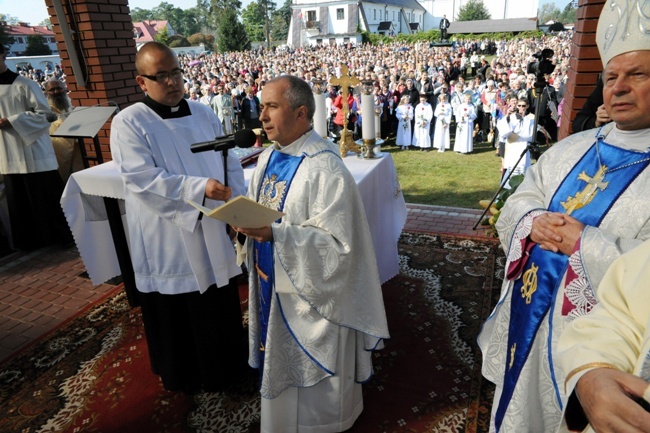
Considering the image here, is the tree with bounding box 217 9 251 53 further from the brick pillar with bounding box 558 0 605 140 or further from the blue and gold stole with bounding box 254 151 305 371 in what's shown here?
the blue and gold stole with bounding box 254 151 305 371

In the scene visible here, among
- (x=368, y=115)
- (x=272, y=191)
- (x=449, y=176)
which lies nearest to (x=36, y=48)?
(x=449, y=176)

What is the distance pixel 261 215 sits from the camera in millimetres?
1907

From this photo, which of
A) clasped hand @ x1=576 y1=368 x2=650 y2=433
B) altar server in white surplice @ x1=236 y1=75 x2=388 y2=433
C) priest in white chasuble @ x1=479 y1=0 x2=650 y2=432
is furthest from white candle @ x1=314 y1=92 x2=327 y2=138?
clasped hand @ x1=576 y1=368 x2=650 y2=433

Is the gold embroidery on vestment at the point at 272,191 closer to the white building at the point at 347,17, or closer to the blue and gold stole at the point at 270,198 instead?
the blue and gold stole at the point at 270,198

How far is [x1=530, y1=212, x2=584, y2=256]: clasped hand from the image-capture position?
5.37ft

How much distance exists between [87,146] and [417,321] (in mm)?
4758

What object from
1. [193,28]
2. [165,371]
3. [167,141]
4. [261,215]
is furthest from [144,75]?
[193,28]

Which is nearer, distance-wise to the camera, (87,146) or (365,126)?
(365,126)

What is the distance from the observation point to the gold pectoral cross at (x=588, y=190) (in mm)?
1732

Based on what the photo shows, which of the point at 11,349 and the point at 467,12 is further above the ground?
the point at 467,12

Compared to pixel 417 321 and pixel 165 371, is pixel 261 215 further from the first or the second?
pixel 417 321

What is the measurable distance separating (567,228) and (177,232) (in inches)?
81.5

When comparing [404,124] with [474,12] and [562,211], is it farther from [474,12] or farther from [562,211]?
[474,12]

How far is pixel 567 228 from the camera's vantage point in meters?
1.66
